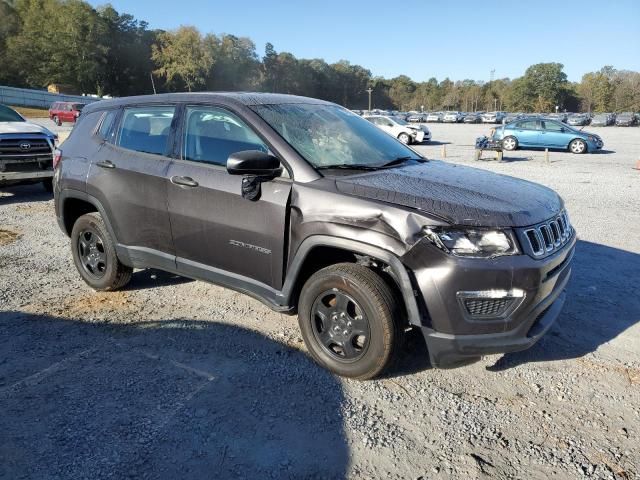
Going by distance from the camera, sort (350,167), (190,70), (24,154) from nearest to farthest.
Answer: (350,167)
(24,154)
(190,70)

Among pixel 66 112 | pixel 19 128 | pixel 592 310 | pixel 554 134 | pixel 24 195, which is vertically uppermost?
pixel 66 112

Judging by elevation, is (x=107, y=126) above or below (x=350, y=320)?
above

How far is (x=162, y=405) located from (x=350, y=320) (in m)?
1.28

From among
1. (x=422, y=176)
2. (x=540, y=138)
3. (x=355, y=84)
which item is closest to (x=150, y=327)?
(x=422, y=176)

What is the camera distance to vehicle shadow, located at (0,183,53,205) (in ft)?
31.2

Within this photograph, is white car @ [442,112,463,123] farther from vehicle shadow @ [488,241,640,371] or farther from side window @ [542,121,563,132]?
vehicle shadow @ [488,241,640,371]

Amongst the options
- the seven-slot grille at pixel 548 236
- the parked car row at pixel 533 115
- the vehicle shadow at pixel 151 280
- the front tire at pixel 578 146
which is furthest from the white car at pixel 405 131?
the parked car row at pixel 533 115

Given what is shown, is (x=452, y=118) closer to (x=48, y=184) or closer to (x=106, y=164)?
(x=48, y=184)

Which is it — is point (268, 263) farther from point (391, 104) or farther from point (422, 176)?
point (391, 104)

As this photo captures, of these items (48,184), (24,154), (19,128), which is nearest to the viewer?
(24,154)

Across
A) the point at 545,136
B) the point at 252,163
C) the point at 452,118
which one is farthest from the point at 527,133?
the point at 452,118

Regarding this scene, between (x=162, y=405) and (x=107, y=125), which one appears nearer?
(x=162, y=405)

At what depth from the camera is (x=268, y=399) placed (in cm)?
307

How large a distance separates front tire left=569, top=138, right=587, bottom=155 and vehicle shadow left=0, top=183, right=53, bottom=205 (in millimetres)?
19636
